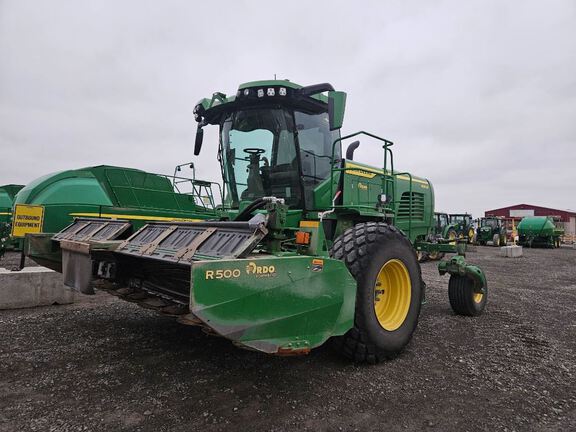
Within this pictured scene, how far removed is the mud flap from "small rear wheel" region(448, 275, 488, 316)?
303 centimetres

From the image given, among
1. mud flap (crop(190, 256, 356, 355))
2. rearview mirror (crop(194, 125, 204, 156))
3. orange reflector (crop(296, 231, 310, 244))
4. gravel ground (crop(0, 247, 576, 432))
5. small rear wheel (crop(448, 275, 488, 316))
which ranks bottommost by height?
gravel ground (crop(0, 247, 576, 432))

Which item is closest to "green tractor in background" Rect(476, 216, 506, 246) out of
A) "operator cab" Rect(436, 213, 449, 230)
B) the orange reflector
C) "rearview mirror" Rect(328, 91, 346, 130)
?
"operator cab" Rect(436, 213, 449, 230)

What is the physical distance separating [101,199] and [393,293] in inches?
236

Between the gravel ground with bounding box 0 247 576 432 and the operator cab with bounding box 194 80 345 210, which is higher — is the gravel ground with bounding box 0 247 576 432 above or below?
below

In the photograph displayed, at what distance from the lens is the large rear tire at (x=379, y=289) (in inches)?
136

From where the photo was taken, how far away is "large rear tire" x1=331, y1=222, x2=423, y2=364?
3.46m

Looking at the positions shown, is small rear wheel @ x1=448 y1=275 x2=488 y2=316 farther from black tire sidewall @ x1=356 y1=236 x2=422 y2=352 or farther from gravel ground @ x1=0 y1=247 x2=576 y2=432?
black tire sidewall @ x1=356 y1=236 x2=422 y2=352

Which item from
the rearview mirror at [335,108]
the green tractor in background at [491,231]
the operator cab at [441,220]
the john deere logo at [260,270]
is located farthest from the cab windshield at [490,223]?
the john deere logo at [260,270]

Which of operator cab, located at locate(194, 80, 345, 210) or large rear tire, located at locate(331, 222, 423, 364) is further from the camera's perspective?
operator cab, located at locate(194, 80, 345, 210)

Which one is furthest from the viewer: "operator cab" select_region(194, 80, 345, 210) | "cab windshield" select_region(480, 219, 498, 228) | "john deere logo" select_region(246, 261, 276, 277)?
"cab windshield" select_region(480, 219, 498, 228)

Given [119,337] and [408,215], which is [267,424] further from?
[408,215]

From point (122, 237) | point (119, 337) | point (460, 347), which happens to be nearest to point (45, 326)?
point (119, 337)

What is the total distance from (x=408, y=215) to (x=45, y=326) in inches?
200

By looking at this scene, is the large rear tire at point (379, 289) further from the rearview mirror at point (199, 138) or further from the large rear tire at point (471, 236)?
the large rear tire at point (471, 236)
